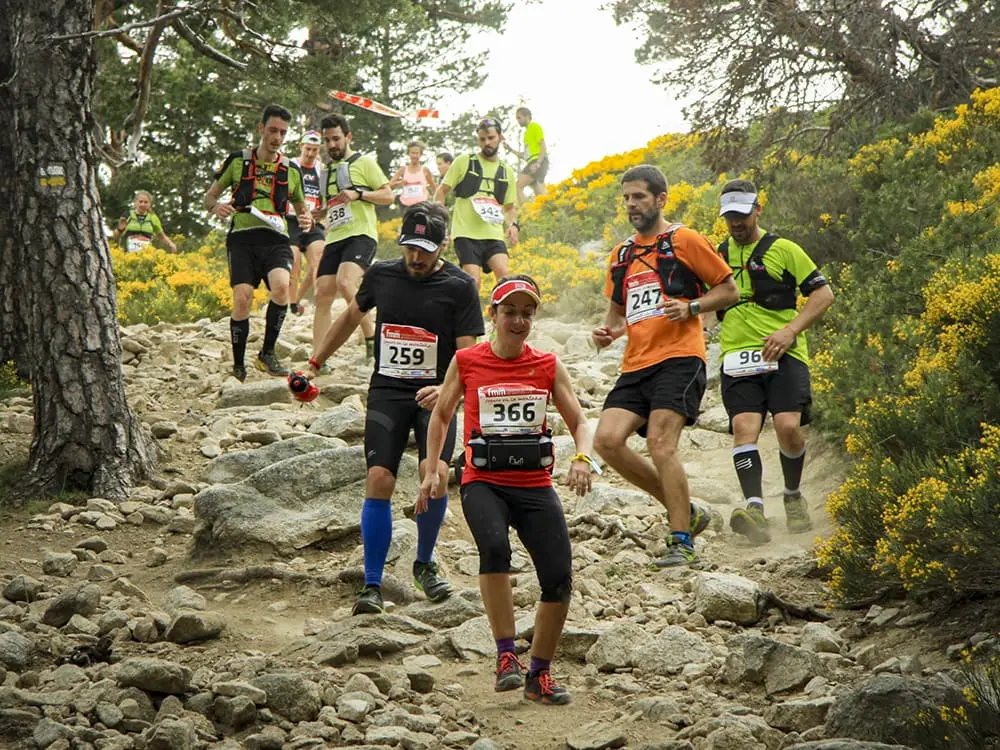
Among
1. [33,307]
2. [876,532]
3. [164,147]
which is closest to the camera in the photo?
[876,532]

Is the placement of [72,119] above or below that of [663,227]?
above

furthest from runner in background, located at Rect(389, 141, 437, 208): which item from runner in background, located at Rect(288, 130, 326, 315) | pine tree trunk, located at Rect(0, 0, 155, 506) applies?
pine tree trunk, located at Rect(0, 0, 155, 506)

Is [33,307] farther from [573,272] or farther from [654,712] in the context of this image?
[573,272]

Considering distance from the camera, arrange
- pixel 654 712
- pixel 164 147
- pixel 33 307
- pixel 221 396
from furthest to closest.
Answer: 1. pixel 164 147
2. pixel 221 396
3. pixel 33 307
4. pixel 654 712

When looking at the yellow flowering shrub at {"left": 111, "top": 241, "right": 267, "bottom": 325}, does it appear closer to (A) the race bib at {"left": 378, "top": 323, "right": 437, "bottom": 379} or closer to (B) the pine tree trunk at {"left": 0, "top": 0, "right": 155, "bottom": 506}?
(B) the pine tree trunk at {"left": 0, "top": 0, "right": 155, "bottom": 506}

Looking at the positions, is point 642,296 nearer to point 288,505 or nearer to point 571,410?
point 571,410

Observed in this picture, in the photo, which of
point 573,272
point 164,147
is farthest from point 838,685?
point 164,147

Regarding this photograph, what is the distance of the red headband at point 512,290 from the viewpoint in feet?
16.5

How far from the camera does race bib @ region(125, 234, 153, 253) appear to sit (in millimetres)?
17844

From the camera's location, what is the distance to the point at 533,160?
21641 millimetres

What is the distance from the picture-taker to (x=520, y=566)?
6949 millimetres

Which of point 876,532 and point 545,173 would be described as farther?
point 545,173

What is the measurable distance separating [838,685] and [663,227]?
9.92ft

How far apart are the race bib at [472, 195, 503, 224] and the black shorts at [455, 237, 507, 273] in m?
0.24
